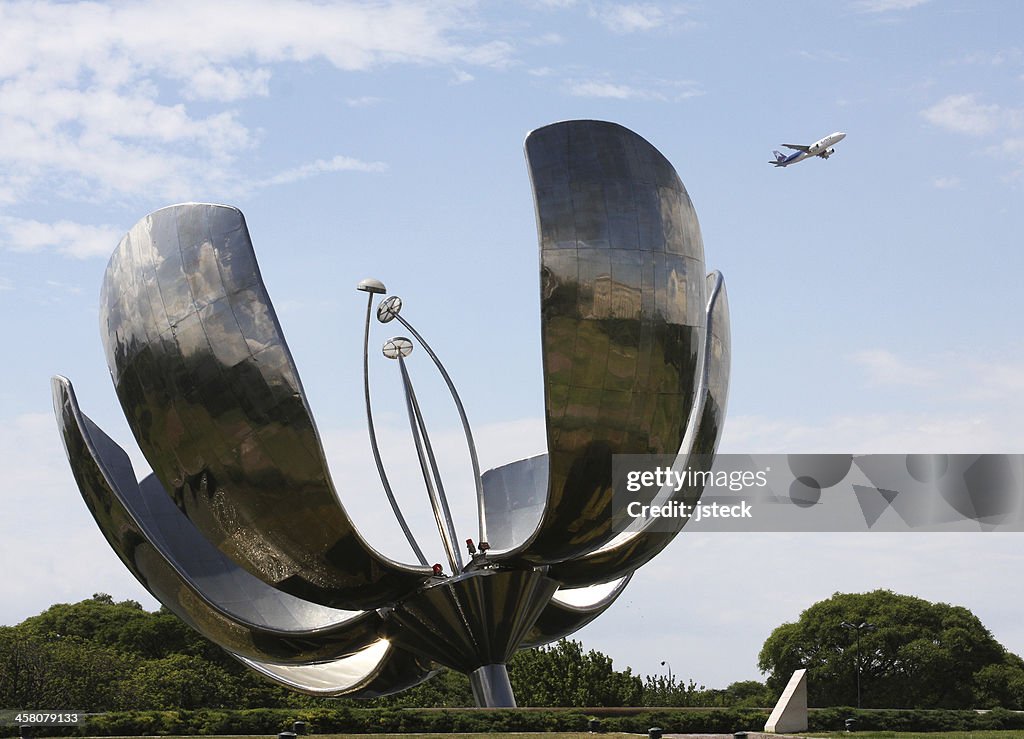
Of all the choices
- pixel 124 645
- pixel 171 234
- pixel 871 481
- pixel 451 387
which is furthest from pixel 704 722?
pixel 124 645

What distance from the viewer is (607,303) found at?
14.6m

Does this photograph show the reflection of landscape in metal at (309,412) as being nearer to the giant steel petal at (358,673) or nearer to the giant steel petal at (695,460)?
the giant steel petal at (695,460)

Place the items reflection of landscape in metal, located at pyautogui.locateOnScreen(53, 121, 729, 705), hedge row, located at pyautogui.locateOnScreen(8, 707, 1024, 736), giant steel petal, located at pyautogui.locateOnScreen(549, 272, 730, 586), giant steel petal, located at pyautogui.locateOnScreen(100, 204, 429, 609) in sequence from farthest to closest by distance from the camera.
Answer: hedge row, located at pyautogui.locateOnScreen(8, 707, 1024, 736), giant steel petal, located at pyautogui.locateOnScreen(549, 272, 730, 586), giant steel petal, located at pyautogui.locateOnScreen(100, 204, 429, 609), reflection of landscape in metal, located at pyautogui.locateOnScreen(53, 121, 729, 705)

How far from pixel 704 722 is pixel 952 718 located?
17.1 ft

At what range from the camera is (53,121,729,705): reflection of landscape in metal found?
48.4ft

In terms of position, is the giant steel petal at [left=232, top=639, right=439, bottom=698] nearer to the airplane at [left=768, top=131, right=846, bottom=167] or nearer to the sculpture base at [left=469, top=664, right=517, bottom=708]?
the sculpture base at [left=469, top=664, right=517, bottom=708]

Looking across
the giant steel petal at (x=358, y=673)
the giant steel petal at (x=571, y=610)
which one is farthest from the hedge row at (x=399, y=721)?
the giant steel petal at (x=571, y=610)

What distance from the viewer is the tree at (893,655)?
4875 centimetres

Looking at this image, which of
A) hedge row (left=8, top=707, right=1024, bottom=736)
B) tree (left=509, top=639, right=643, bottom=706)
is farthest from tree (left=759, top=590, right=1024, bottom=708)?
Result: hedge row (left=8, top=707, right=1024, bottom=736)

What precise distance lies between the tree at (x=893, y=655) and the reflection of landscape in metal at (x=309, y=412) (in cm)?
3507

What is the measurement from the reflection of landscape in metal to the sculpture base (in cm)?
57

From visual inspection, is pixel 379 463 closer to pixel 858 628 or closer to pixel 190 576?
pixel 190 576

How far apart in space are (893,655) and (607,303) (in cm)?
4035

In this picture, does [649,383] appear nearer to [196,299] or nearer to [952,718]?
[196,299]
